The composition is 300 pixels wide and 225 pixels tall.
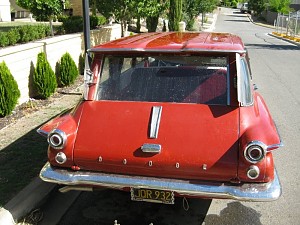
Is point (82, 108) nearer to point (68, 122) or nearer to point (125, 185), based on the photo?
point (68, 122)

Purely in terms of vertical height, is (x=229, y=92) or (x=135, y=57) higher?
(x=135, y=57)

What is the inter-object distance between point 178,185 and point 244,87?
1237 mm

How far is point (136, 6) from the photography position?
40.6ft

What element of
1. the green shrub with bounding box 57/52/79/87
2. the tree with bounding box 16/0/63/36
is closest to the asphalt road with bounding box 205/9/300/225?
the green shrub with bounding box 57/52/79/87

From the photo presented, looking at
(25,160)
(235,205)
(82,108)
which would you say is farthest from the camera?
(25,160)

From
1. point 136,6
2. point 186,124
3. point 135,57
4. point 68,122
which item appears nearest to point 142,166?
point 186,124

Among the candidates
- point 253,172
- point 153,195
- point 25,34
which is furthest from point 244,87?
point 25,34

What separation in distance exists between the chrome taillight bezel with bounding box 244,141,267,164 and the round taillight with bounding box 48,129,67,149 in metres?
1.75

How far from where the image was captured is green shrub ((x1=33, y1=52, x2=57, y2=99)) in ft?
26.3

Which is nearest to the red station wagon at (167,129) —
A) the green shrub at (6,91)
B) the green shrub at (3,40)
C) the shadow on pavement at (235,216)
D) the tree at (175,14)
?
the shadow on pavement at (235,216)

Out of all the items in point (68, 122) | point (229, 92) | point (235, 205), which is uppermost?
point (229, 92)

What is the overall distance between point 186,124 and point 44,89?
5365 mm

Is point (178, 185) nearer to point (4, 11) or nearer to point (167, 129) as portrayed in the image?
point (167, 129)

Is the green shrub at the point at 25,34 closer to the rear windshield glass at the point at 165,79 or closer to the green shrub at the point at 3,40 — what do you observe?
the green shrub at the point at 3,40
